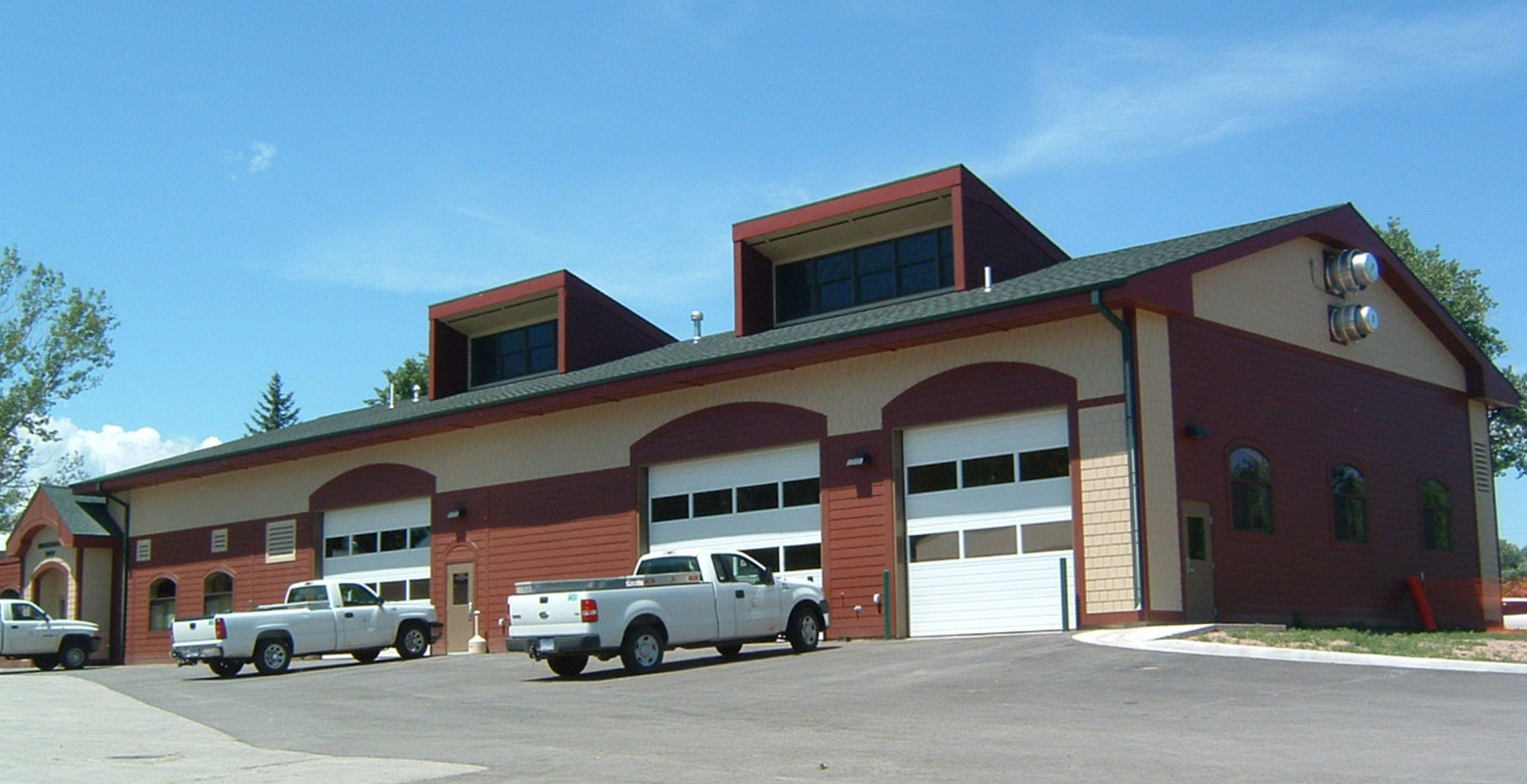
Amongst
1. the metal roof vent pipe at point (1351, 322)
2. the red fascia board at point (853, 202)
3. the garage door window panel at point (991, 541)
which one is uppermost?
the red fascia board at point (853, 202)

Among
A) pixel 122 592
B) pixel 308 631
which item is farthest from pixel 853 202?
pixel 122 592

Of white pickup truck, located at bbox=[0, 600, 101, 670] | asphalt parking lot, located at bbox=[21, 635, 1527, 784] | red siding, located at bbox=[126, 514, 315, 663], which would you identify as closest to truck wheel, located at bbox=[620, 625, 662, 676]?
asphalt parking lot, located at bbox=[21, 635, 1527, 784]

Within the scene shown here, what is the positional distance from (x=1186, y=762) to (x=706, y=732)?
478 cm

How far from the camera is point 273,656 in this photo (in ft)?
90.9

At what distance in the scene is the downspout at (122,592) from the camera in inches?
1674

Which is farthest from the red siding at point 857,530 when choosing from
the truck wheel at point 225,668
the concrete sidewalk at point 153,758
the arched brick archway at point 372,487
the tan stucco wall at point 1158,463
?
the arched brick archway at point 372,487

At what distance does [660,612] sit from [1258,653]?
809cm

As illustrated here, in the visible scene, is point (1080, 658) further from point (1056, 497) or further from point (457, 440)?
point (457, 440)

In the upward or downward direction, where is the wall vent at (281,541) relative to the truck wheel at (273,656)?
upward

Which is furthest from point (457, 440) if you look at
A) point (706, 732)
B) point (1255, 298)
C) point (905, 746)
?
point (905, 746)

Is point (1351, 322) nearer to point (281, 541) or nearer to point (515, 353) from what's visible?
point (515, 353)

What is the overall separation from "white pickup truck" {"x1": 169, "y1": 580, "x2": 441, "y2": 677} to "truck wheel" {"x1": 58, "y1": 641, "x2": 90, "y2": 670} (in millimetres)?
9157

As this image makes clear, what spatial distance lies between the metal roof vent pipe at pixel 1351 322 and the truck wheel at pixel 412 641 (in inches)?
730

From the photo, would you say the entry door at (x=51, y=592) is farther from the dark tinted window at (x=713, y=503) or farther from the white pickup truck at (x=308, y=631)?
the dark tinted window at (x=713, y=503)
